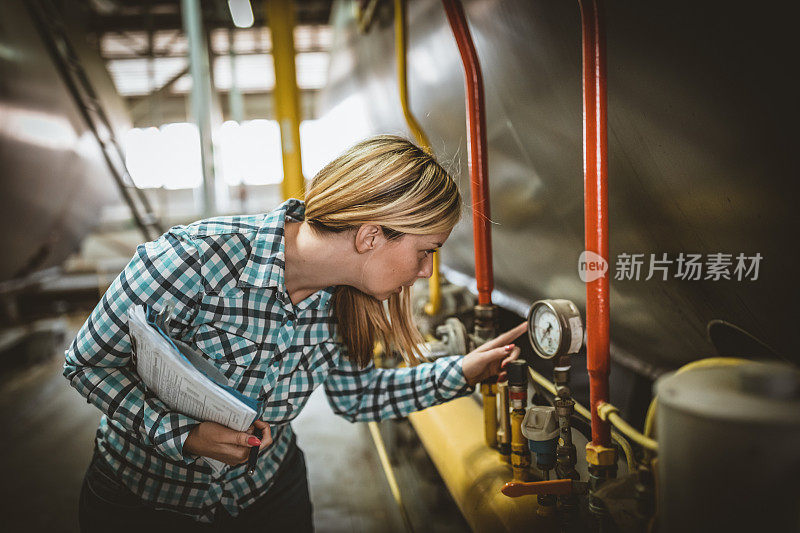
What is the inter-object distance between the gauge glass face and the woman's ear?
1.24 feet

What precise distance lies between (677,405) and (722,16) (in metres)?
0.55

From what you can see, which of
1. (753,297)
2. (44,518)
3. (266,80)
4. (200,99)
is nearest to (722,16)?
(753,297)

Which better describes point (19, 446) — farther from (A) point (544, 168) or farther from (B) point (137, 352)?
(A) point (544, 168)

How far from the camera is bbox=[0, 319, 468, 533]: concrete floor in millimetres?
2078

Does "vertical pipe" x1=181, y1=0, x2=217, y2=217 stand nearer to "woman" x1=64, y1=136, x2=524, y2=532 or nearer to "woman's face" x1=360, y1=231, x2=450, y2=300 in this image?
"woman" x1=64, y1=136, x2=524, y2=532

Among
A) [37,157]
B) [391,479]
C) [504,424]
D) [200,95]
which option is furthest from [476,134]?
[37,157]

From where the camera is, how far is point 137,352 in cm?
90

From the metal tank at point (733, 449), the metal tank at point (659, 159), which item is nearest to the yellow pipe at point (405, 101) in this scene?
the metal tank at point (659, 159)

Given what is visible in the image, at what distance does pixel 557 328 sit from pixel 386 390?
471mm

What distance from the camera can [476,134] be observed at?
4.31ft

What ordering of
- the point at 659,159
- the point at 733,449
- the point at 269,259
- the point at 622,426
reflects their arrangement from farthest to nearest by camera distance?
the point at 269,259
the point at 659,159
the point at 622,426
the point at 733,449

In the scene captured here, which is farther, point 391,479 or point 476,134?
point 391,479

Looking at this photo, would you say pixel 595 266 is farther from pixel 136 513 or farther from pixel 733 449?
pixel 136 513

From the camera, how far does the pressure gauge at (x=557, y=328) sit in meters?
1.04
